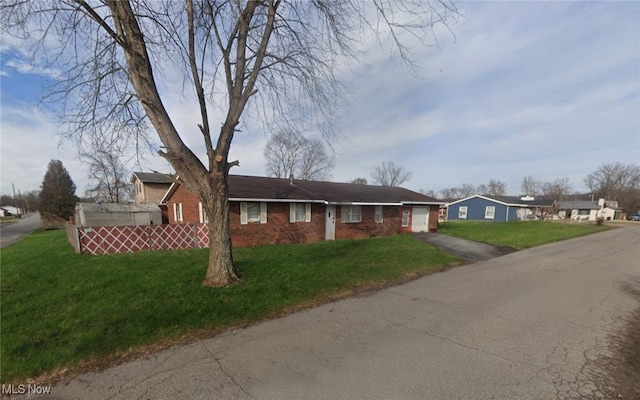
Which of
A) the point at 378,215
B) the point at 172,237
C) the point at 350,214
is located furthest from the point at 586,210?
the point at 172,237

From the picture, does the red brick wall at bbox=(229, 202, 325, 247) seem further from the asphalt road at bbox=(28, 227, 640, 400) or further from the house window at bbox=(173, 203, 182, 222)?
the asphalt road at bbox=(28, 227, 640, 400)

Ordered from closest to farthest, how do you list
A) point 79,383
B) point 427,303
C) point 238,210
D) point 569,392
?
point 569,392, point 79,383, point 427,303, point 238,210

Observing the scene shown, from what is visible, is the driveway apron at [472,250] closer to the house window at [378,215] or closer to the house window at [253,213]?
the house window at [378,215]

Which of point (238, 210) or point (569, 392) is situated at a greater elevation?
point (238, 210)

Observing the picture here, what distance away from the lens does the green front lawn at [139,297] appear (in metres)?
3.89

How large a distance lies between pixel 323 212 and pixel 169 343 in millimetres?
Result: 12138

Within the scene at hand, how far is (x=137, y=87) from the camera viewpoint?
224 inches

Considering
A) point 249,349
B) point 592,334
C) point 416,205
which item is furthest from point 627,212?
point 249,349

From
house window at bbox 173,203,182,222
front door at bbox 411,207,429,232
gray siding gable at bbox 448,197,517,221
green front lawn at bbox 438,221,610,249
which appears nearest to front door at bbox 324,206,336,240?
front door at bbox 411,207,429,232

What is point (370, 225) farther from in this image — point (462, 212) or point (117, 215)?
point (462, 212)

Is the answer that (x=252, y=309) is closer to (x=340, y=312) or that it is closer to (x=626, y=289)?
(x=340, y=312)

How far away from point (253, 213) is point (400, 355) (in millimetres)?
11010

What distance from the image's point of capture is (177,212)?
18.9m

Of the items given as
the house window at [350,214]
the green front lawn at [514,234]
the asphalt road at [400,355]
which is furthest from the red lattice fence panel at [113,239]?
the green front lawn at [514,234]
